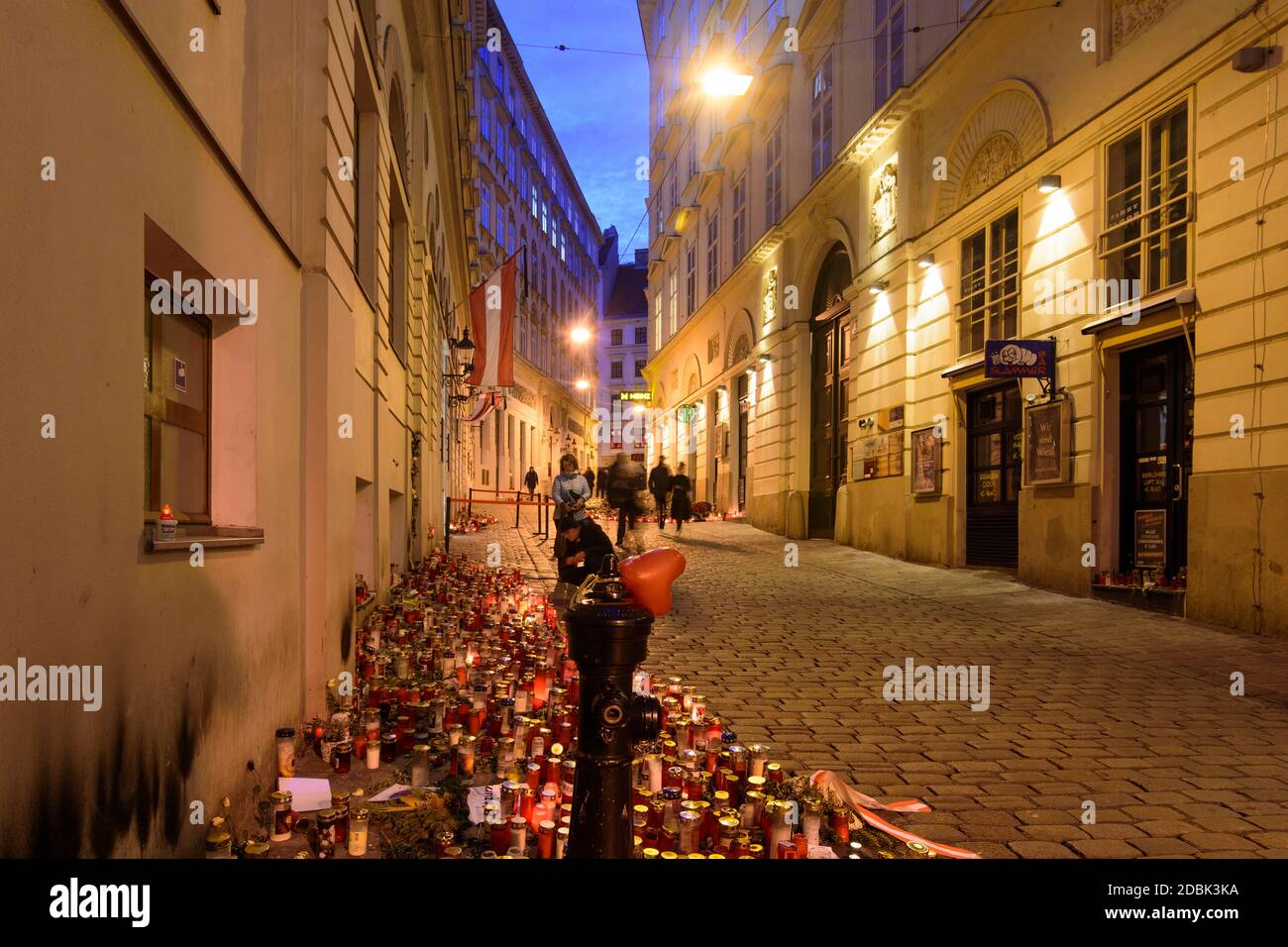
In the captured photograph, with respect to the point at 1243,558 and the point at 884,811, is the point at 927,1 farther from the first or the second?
the point at 884,811

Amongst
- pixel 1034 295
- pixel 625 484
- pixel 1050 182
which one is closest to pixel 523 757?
pixel 625 484

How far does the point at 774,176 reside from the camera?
81.1 ft

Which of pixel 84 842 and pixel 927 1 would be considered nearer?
pixel 84 842

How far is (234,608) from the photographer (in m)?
3.70

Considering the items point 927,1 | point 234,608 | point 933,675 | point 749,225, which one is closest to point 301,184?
point 234,608

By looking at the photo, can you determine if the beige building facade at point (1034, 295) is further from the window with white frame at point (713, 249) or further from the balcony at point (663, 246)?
the balcony at point (663, 246)

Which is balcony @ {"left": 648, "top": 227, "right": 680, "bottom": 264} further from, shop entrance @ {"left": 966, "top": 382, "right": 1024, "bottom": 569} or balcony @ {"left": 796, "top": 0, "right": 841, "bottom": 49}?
shop entrance @ {"left": 966, "top": 382, "right": 1024, "bottom": 569}

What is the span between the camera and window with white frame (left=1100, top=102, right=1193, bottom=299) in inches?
377

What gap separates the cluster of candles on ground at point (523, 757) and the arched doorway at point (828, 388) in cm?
1389

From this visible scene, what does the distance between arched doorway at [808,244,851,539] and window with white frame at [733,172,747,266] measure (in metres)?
6.95

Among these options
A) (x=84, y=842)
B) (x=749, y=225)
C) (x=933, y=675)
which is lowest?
(x=933, y=675)

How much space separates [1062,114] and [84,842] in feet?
43.0

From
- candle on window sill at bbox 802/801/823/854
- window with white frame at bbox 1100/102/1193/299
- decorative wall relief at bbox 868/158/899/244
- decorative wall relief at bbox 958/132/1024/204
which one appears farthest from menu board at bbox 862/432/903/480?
candle on window sill at bbox 802/801/823/854

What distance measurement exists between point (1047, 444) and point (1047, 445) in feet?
0.04
